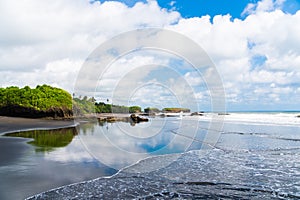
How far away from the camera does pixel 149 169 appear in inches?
377

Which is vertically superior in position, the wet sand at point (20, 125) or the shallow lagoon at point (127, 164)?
the wet sand at point (20, 125)

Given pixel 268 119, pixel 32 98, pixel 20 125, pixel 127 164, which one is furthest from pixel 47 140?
pixel 268 119

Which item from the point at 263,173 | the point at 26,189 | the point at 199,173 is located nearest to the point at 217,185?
the point at 199,173

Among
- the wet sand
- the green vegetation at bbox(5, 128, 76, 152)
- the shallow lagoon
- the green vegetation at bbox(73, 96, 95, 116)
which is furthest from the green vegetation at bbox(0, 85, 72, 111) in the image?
the shallow lagoon

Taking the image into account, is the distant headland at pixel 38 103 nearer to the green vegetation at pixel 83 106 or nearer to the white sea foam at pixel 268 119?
the green vegetation at pixel 83 106

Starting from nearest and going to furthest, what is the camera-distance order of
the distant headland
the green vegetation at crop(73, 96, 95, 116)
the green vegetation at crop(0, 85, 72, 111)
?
the distant headland < the green vegetation at crop(0, 85, 72, 111) < the green vegetation at crop(73, 96, 95, 116)

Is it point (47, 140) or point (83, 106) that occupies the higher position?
point (83, 106)

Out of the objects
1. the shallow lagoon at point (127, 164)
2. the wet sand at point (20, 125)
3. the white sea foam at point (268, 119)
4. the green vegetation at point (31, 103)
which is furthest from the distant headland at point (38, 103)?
the shallow lagoon at point (127, 164)

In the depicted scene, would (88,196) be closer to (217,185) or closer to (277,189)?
(217,185)

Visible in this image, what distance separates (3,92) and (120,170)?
3975 cm

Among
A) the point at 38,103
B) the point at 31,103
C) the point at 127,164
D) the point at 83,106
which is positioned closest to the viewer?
the point at 127,164

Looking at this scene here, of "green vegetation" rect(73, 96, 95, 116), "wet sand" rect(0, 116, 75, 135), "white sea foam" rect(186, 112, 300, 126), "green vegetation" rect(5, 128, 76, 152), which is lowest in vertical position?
"white sea foam" rect(186, 112, 300, 126)

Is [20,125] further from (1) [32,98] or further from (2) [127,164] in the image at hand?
(2) [127,164]

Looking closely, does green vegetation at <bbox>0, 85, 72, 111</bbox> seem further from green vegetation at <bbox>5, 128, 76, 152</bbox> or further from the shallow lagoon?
the shallow lagoon
